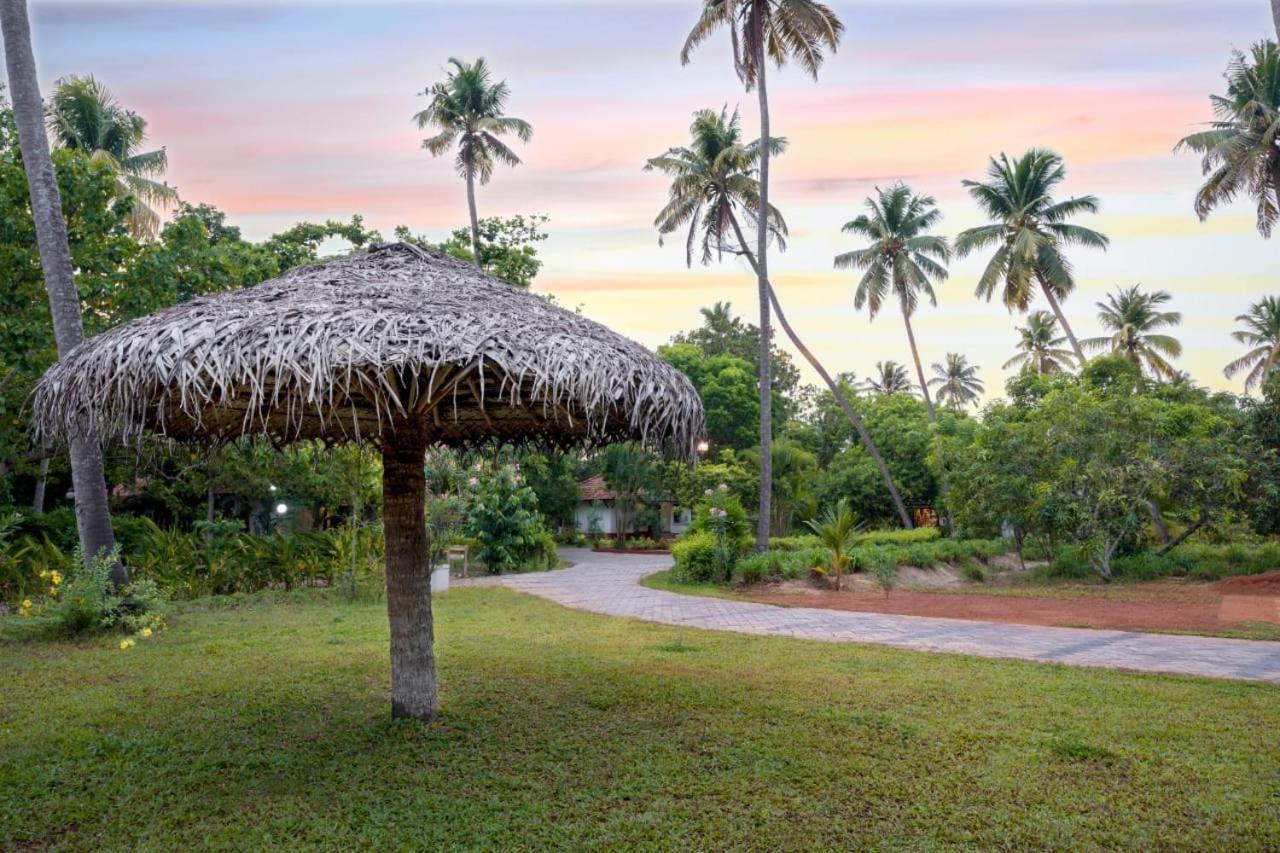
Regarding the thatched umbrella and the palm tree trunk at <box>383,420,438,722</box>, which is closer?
the thatched umbrella

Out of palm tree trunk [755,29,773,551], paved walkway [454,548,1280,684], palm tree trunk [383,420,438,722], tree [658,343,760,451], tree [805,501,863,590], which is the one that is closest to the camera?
palm tree trunk [383,420,438,722]

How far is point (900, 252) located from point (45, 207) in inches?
871

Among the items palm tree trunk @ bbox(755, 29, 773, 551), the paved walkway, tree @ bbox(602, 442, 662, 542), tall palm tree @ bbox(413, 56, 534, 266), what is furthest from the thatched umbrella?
tree @ bbox(602, 442, 662, 542)

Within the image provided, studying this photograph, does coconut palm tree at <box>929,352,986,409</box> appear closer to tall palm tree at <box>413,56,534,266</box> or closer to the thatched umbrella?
tall palm tree at <box>413,56,534,266</box>

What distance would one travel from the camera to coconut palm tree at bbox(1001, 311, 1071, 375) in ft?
123

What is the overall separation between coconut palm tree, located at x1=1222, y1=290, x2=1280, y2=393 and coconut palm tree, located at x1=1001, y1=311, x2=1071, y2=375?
636 cm

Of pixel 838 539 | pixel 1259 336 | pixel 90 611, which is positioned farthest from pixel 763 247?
pixel 1259 336

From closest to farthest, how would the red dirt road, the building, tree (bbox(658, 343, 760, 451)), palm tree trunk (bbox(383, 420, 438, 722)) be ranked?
palm tree trunk (bbox(383, 420, 438, 722)) < the red dirt road < tree (bbox(658, 343, 760, 451)) < the building

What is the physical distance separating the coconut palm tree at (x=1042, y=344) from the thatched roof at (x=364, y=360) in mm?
36969

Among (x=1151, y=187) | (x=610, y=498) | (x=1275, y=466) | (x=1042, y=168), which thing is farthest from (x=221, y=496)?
(x=1042, y=168)

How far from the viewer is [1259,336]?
32.7 metres

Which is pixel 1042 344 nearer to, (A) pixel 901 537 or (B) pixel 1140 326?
(B) pixel 1140 326

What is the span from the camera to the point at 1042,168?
2477 cm

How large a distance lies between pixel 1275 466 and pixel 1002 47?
35.9 feet
